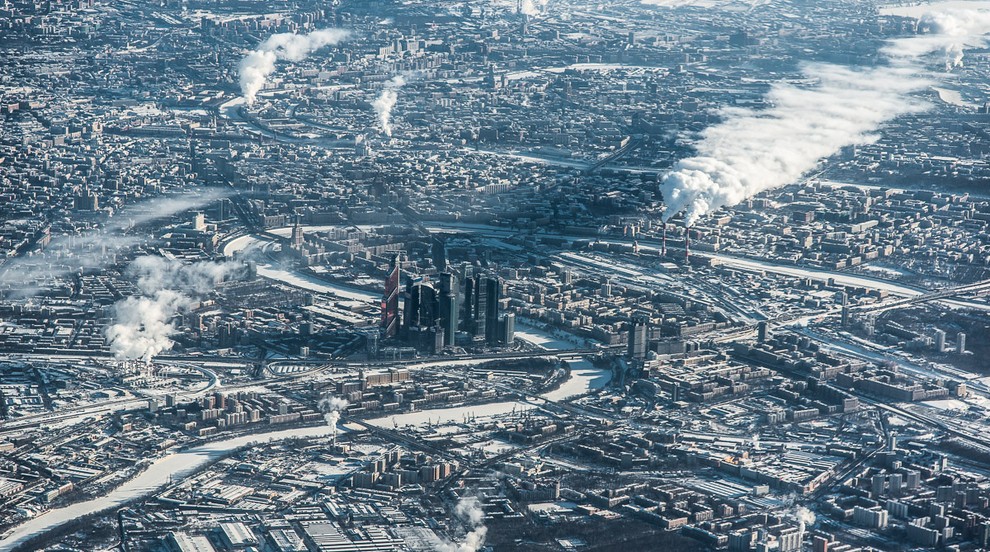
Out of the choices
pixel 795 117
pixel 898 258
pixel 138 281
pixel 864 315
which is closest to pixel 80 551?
pixel 138 281

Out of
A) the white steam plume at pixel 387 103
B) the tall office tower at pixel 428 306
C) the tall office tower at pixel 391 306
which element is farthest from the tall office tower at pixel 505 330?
the white steam plume at pixel 387 103

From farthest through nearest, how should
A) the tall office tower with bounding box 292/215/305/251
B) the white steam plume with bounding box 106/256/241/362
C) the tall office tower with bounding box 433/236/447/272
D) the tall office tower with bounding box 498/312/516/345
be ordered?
1. the tall office tower with bounding box 292/215/305/251
2. the tall office tower with bounding box 433/236/447/272
3. the tall office tower with bounding box 498/312/516/345
4. the white steam plume with bounding box 106/256/241/362

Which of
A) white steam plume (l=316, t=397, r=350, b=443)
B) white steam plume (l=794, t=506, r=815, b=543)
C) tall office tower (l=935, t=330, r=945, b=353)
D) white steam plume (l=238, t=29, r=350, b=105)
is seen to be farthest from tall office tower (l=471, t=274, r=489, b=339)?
white steam plume (l=238, t=29, r=350, b=105)

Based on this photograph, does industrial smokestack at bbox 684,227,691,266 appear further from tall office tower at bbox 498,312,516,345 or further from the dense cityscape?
tall office tower at bbox 498,312,516,345

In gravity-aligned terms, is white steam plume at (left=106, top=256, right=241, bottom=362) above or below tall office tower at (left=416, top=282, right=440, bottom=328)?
below

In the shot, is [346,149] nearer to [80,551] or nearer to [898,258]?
[898,258]
